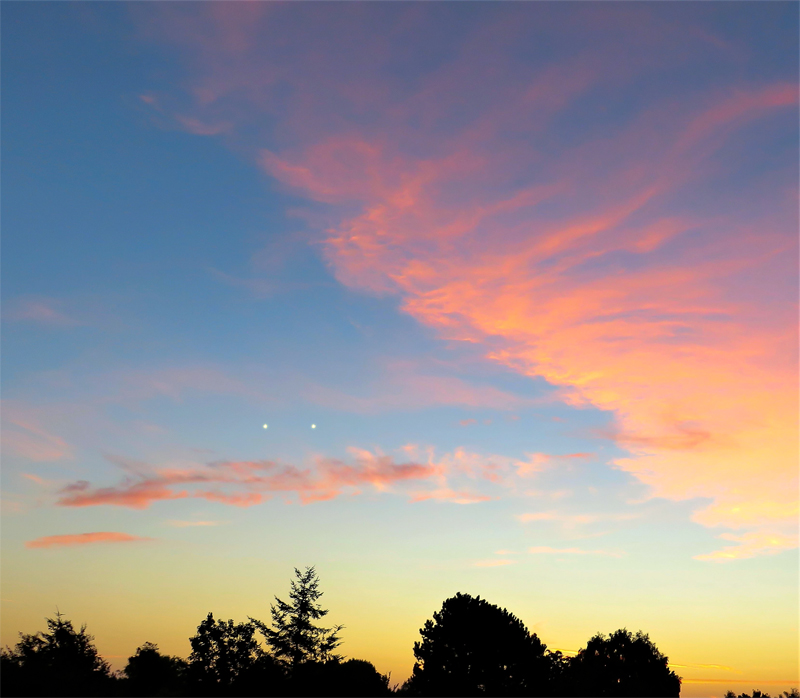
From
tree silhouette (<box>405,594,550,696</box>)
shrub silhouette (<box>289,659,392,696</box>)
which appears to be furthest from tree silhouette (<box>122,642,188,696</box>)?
tree silhouette (<box>405,594,550,696</box>)

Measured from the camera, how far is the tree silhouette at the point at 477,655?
318 feet

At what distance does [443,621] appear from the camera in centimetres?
10525

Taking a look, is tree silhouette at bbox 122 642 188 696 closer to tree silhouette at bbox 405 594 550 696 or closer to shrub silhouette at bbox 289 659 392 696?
shrub silhouette at bbox 289 659 392 696

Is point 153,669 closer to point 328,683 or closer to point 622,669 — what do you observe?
point 328,683

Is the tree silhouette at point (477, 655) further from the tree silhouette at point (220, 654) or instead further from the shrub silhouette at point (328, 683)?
the tree silhouette at point (220, 654)

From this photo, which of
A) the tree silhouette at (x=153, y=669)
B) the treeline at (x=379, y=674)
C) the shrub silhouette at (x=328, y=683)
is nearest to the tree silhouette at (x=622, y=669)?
the treeline at (x=379, y=674)

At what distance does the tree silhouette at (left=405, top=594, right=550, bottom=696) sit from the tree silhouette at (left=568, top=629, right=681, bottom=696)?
104 ft

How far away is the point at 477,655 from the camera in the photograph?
99.8 m

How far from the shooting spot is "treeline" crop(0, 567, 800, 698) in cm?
9181

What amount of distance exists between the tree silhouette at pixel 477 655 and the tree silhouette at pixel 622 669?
31.6m

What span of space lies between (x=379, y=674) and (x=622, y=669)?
194 feet

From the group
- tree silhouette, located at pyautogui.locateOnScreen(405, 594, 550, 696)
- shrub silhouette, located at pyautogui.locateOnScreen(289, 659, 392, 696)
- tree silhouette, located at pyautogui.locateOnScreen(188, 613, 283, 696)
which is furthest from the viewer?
tree silhouette, located at pyautogui.locateOnScreen(188, 613, 283, 696)

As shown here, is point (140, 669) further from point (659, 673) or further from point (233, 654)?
point (659, 673)

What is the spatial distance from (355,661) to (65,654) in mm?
115098
